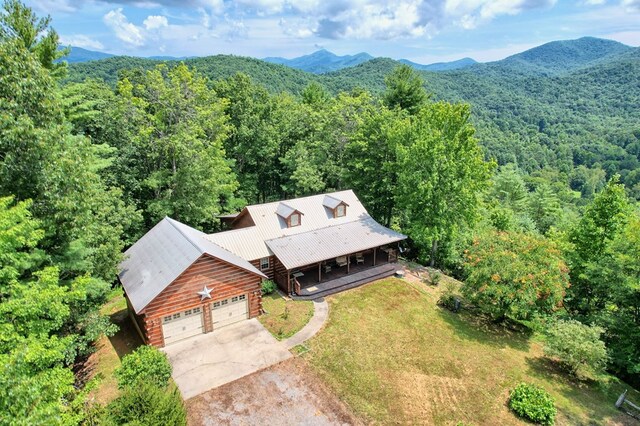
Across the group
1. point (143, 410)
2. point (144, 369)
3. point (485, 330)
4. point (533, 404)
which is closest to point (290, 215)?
point (144, 369)

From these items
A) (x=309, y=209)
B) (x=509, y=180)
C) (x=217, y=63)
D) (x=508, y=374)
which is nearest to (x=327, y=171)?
(x=309, y=209)

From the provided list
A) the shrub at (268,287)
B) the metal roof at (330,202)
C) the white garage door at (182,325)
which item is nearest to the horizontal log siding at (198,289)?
the white garage door at (182,325)

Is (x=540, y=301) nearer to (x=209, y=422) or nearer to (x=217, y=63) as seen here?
(x=209, y=422)

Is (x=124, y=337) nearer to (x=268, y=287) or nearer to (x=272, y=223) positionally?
(x=268, y=287)

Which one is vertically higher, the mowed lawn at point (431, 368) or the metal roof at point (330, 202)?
A: the metal roof at point (330, 202)

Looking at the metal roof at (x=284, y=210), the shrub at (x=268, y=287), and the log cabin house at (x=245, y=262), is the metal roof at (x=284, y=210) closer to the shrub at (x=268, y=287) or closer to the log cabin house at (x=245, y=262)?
the log cabin house at (x=245, y=262)

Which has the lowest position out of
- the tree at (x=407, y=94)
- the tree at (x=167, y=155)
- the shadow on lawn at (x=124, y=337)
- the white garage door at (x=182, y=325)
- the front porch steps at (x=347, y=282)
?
the shadow on lawn at (x=124, y=337)
